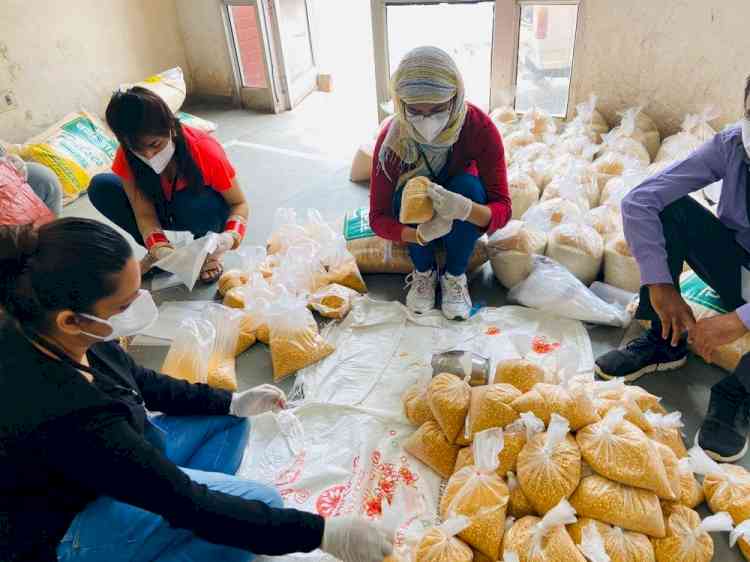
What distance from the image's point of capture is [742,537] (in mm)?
1046

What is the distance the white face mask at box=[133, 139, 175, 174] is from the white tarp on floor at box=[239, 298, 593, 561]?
77cm

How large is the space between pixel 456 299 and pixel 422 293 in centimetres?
12

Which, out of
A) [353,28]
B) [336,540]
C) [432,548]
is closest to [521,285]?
[432,548]

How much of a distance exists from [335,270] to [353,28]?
15.7 feet

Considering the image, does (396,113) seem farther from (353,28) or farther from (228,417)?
(353,28)

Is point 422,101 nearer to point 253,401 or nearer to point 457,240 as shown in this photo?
point 457,240

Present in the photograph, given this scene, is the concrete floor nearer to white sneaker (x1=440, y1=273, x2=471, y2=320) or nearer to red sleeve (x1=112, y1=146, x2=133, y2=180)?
white sneaker (x1=440, y1=273, x2=471, y2=320)

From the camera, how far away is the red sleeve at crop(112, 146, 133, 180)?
72.4 inches

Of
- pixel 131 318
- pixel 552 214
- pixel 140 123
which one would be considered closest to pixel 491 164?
pixel 552 214

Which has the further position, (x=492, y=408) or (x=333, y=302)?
(x=333, y=302)

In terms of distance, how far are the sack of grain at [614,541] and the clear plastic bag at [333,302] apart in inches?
39.7

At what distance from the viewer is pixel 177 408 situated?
1.17m

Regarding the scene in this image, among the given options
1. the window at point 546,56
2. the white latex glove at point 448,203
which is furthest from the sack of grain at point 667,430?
the window at point 546,56

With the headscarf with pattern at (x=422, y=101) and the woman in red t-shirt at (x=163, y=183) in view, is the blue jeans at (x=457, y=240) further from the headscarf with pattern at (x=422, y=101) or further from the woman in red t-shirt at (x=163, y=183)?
the woman in red t-shirt at (x=163, y=183)
